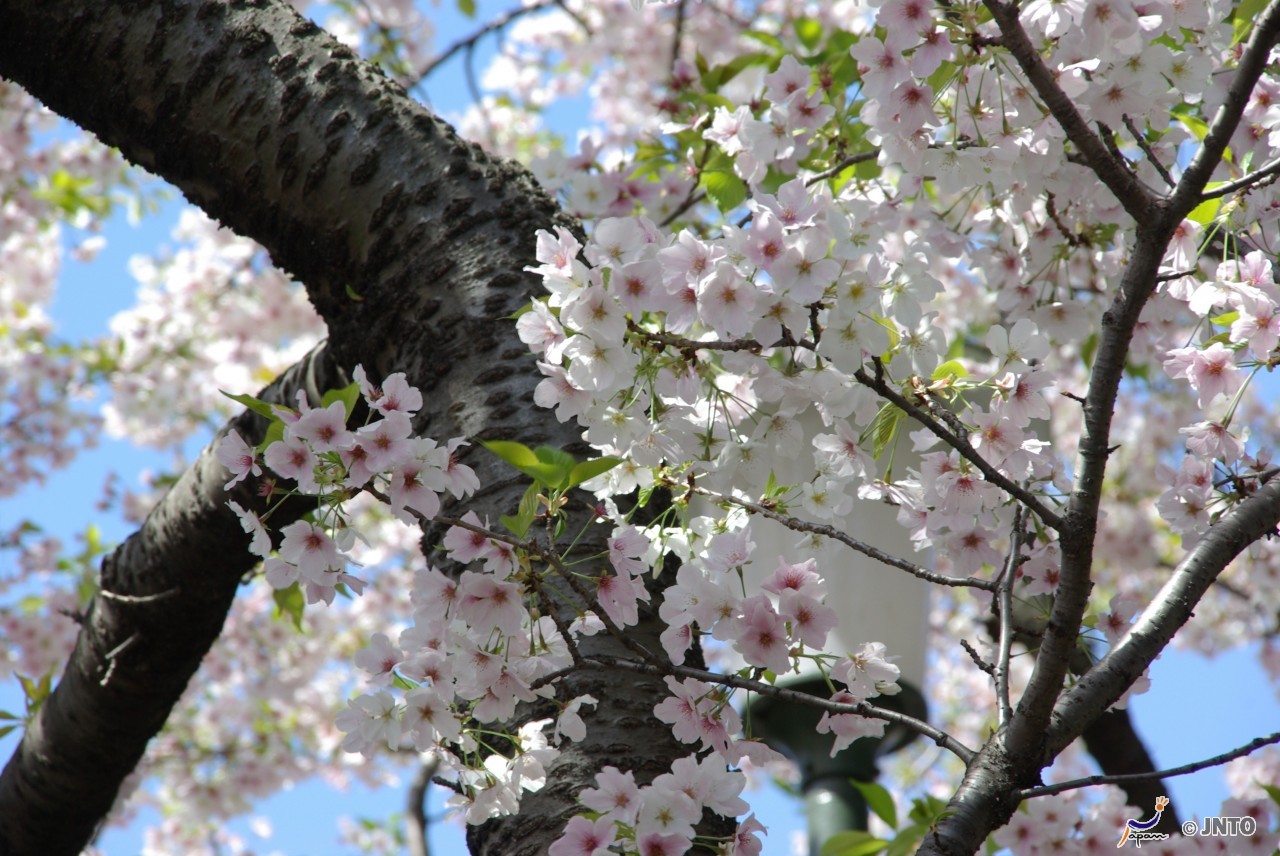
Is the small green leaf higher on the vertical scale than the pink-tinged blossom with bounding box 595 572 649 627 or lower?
higher

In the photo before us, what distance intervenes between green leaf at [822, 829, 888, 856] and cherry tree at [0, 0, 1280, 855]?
10 centimetres

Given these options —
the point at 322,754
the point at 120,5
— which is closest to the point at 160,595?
the point at 120,5

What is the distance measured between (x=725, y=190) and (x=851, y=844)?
122 centimetres

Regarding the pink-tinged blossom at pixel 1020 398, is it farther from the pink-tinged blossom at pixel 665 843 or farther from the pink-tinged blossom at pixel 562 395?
the pink-tinged blossom at pixel 665 843

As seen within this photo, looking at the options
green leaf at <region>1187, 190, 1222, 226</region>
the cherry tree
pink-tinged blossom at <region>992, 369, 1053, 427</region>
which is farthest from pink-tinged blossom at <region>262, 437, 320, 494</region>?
green leaf at <region>1187, 190, 1222, 226</region>

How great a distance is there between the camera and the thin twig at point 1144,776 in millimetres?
1109

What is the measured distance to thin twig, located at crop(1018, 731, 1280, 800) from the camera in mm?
1109

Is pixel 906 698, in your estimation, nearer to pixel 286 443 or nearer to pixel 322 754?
pixel 286 443

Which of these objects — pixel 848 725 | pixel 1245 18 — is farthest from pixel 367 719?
pixel 1245 18

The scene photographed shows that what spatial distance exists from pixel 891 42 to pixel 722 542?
59 cm

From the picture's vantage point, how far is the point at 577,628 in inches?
49.7

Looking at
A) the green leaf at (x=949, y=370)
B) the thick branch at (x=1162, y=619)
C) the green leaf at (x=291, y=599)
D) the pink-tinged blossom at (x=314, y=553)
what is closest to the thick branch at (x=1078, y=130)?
the green leaf at (x=949, y=370)

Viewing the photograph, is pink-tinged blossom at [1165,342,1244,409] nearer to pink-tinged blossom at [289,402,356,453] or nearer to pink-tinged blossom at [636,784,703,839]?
pink-tinged blossom at [636,784,703,839]

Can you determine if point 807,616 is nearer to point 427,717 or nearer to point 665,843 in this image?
point 665,843
